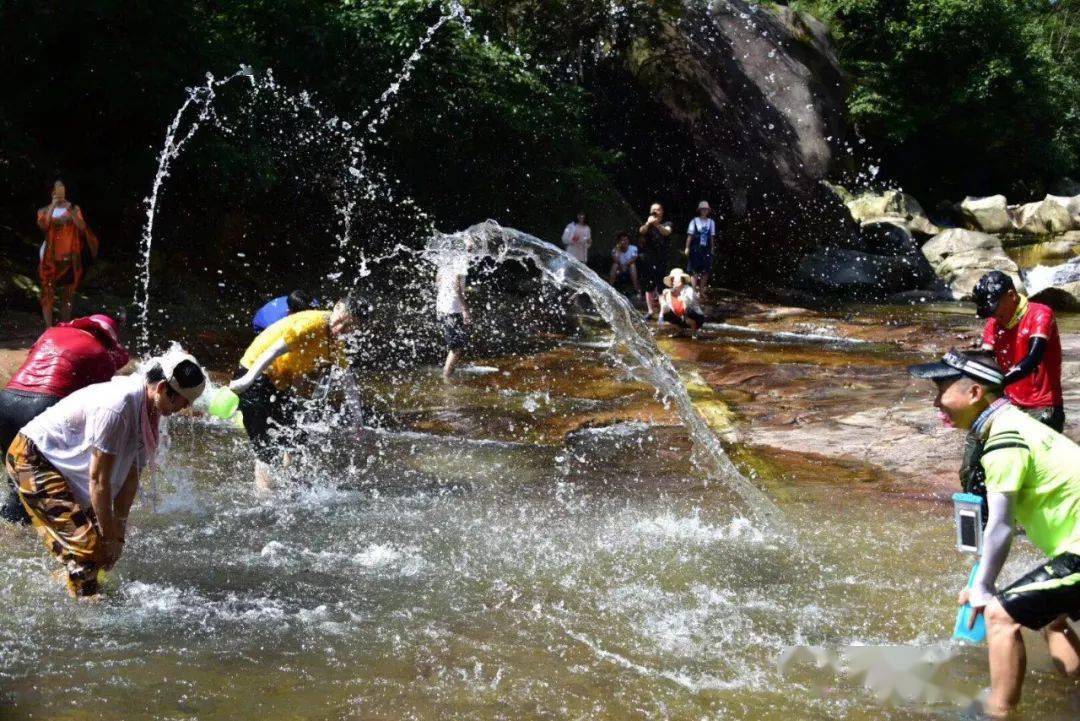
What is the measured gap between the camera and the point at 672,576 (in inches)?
244

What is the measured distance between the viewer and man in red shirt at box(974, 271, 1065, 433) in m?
6.52

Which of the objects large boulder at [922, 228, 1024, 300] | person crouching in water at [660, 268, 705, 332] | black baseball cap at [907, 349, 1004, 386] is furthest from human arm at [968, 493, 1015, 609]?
large boulder at [922, 228, 1024, 300]

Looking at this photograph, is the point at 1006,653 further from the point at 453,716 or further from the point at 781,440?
the point at 781,440

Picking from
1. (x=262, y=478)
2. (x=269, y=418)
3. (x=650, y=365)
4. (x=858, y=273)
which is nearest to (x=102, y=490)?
(x=269, y=418)

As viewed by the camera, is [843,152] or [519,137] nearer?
[519,137]

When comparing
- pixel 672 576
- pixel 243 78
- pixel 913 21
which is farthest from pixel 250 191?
pixel 913 21

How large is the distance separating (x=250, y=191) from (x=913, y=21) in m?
26.9

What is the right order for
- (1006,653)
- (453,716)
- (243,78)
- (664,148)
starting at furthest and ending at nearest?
(664,148)
(243,78)
(453,716)
(1006,653)

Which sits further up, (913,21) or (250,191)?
(913,21)

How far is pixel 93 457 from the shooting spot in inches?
185

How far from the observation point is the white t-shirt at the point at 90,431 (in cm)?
471

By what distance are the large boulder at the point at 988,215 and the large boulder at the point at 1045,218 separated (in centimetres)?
33

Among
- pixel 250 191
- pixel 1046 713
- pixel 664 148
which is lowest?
pixel 1046 713

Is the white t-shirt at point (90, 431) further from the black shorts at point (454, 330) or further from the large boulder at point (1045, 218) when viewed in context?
the large boulder at point (1045, 218)
